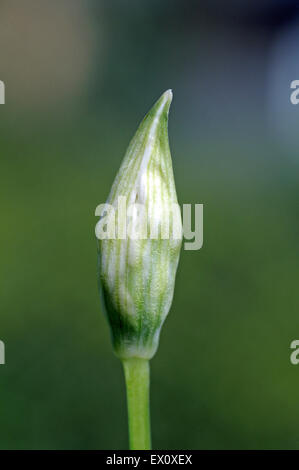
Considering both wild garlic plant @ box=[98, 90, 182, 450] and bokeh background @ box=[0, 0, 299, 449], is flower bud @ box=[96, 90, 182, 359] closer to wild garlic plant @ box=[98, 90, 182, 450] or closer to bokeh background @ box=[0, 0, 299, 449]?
wild garlic plant @ box=[98, 90, 182, 450]

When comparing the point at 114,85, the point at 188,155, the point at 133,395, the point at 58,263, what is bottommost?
the point at 133,395

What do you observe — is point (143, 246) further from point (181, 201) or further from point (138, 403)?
point (181, 201)

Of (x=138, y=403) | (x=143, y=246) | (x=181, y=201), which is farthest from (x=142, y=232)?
(x=181, y=201)

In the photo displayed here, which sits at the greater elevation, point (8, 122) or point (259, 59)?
point (259, 59)

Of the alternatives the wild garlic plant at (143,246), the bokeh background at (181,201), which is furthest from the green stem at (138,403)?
the bokeh background at (181,201)

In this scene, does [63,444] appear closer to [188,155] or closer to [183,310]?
[183,310]

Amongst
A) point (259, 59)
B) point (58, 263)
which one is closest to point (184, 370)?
point (58, 263)

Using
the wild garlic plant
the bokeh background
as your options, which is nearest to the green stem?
the wild garlic plant

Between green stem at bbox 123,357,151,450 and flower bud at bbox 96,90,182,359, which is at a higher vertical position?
flower bud at bbox 96,90,182,359
